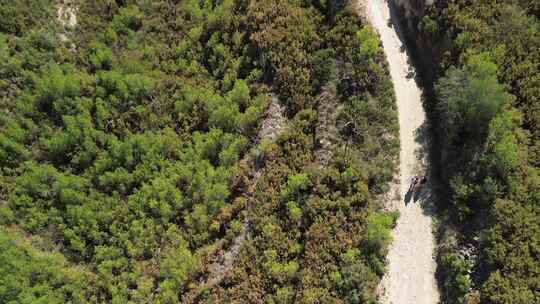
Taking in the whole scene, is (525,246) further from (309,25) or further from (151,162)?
(151,162)

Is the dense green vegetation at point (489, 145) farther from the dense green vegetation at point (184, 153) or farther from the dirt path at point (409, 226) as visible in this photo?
the dense green vegetation at point (184, 153)

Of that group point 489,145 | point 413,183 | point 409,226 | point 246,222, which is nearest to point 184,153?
point 246,222

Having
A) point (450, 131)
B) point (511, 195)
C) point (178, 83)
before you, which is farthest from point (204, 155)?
point (511, 195)

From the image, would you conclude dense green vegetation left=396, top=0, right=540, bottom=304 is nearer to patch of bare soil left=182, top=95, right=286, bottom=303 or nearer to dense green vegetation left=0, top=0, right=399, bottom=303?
dense green vegetation left=0, top=0, right=399, bottom=303

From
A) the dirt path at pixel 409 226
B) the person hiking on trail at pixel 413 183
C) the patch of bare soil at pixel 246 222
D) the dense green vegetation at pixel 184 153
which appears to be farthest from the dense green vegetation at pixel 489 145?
the patch of bare soil at pixel 246 222

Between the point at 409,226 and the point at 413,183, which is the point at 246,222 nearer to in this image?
the point at 409,226

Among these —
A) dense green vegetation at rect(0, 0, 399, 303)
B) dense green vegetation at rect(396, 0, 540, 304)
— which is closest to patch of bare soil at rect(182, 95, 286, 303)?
dense green vegetation at rect(0, 0, 399, 303)
